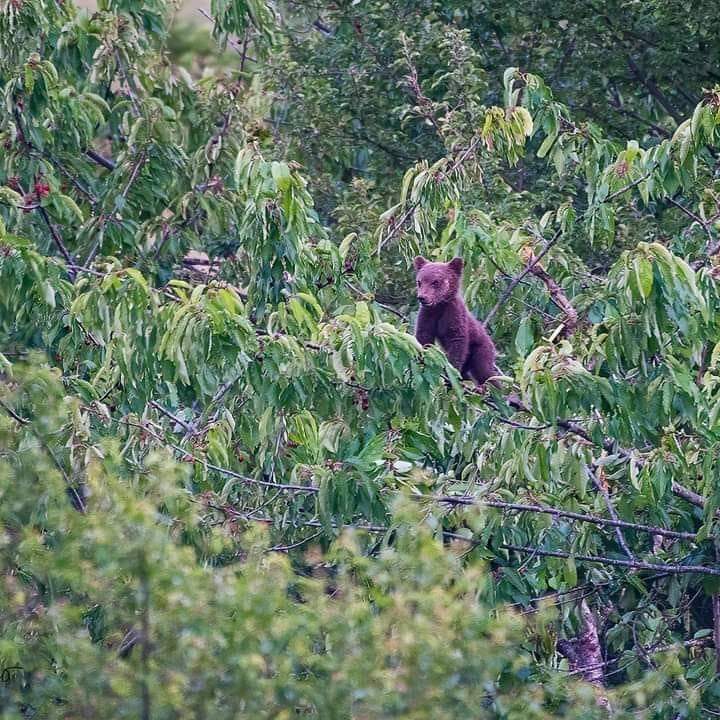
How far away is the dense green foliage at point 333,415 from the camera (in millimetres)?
4199

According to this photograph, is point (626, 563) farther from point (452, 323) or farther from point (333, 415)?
point (452, 323)

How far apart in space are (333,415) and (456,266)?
2.04m

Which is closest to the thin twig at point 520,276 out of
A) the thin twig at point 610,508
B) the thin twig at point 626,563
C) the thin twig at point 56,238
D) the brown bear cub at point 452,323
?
the brown bear cub at point 452,323

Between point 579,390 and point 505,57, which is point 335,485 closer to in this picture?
point 579,390

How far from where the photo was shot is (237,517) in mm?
6570

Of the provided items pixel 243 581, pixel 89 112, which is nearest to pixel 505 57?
pixel 89 112

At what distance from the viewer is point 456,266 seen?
798 centimetres

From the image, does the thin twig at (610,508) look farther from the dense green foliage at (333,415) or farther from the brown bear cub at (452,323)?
the brown bear cub at (452,323)

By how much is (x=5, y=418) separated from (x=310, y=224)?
2.31 meters

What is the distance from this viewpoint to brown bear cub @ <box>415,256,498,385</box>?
797 cm

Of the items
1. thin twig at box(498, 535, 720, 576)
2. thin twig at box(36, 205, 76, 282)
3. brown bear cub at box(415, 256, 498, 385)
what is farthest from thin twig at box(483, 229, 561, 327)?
thin twig at box(36, 205, 76, 282)

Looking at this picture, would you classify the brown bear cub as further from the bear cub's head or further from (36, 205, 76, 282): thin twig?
(36, 205, 76, 282): thin twig

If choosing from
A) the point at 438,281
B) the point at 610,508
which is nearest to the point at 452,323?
the point at 438,281

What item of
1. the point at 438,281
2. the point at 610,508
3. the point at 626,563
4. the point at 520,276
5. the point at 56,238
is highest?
the point at 520,276
